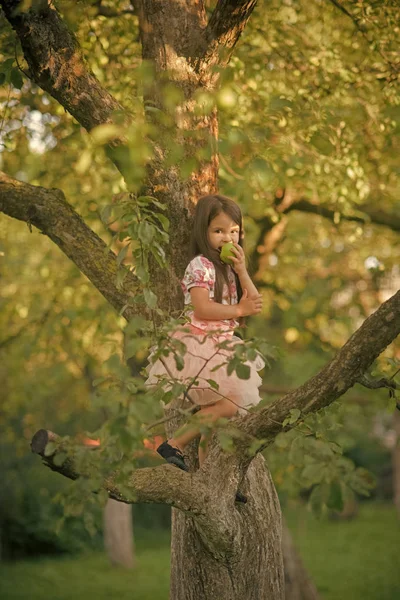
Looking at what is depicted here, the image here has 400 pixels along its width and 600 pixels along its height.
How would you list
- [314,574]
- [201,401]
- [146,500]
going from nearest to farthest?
[146,500] < [201,401] < [314,574]

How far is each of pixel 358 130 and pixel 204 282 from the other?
4855mm

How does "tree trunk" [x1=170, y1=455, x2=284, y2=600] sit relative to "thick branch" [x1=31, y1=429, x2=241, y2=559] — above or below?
below

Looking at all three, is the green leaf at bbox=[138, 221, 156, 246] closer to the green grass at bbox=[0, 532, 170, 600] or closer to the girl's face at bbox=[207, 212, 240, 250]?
the girl's face at bbox=[207, 212, 240, 250]

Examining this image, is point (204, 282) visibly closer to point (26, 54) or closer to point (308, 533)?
point (26, 54)

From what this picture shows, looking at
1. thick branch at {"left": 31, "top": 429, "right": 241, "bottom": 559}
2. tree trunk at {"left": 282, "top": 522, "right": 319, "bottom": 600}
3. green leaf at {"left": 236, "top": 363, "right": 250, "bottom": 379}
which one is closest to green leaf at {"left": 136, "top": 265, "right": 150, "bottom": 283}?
green leaf at {"left": 236, "top": 363, "right": 250, "bottom": 379}

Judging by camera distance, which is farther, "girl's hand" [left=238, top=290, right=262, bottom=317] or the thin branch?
"girl's hand" [left=238, top=290, right=262, bottom=317]

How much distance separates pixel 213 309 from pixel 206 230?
21.2 inches

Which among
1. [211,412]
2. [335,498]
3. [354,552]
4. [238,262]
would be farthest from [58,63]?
[354,552]

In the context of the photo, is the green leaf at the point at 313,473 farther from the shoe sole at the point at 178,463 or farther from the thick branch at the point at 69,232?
the thick branch at the point at 69,232

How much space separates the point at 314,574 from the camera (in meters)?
14.4

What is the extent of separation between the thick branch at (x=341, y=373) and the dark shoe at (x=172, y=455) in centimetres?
51

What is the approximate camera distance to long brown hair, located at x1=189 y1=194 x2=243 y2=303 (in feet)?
14.1

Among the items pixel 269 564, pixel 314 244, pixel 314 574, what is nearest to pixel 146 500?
pixel 269 564

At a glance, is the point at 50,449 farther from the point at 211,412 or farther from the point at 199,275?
the point at 199,275
